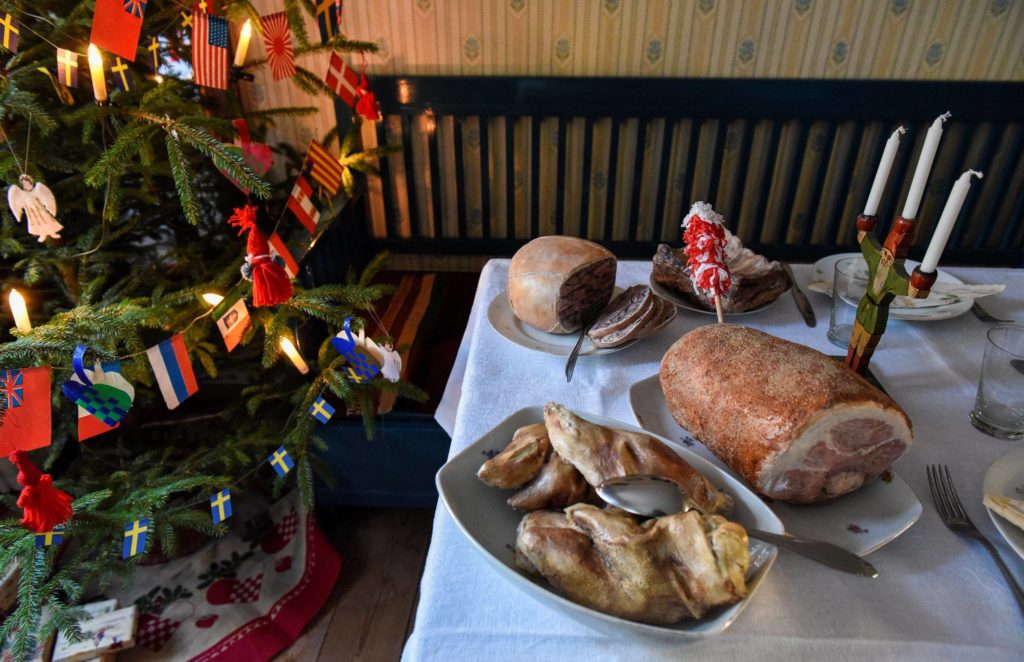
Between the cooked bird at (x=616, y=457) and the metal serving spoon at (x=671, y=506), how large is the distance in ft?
0.06

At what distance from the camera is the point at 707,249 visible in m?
0.95

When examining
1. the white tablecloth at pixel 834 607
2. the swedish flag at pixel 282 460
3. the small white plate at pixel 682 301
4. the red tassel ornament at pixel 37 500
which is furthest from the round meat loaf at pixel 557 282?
the red tassel ornament at pixel 37 500

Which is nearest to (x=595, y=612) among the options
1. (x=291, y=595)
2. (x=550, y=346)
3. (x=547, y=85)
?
(x=550, y=346)

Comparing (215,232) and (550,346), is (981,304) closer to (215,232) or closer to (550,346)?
(550,346)

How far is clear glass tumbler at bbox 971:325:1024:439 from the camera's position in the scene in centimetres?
84

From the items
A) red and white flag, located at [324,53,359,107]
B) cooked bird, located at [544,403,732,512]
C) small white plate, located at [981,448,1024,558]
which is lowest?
small white plate, located at [981,448,1024,558]

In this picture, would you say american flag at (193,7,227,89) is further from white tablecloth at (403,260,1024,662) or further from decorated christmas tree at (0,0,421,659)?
white tablecloth at (403,260,1024,662)

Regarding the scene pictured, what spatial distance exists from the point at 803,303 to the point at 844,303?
0.26 feet

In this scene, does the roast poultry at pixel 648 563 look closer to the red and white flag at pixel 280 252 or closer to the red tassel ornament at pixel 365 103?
the red and white flag at pixel 280 252

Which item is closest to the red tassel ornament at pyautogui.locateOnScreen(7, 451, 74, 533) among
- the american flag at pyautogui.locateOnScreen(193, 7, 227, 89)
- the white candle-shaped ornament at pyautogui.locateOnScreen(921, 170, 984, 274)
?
the american flag at pyautogui.locateOnScreen(193, 7, 227, 89)

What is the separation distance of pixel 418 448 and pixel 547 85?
3.99 ft

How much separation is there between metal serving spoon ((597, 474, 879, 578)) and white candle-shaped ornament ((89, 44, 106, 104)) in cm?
121

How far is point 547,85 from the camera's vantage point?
1.97 meters

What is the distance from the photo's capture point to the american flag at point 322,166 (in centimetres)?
153
